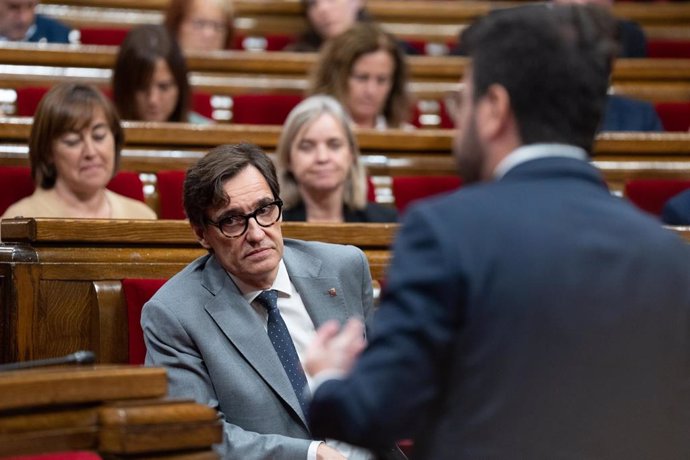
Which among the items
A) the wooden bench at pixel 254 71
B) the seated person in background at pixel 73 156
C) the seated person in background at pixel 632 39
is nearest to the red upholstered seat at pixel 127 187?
the seated person in background at pixel 73 156

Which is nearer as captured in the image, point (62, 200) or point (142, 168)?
point (62, 200)

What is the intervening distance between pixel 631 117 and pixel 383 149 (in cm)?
75

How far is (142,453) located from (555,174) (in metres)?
0.39

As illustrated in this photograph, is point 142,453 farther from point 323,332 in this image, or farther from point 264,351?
point 264,351

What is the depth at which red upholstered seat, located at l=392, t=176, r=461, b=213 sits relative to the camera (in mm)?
2414

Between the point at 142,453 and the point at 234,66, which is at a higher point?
the point at 234,66

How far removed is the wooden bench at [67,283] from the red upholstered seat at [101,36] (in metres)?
1.81

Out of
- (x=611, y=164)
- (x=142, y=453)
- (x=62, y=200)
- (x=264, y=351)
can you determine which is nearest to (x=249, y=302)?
(x=264, y=351)

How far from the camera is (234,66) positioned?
2.98 m

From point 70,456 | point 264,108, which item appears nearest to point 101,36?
point 264,108

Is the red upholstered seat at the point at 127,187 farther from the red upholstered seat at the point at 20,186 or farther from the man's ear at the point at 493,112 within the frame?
the man's ear at the point at 493,112

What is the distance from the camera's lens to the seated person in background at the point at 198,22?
3.08m

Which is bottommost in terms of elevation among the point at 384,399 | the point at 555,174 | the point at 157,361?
the point at 157,361

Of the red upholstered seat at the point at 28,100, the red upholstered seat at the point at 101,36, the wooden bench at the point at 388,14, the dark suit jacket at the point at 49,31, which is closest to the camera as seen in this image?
the red upholstered seat at the point at 28,100
